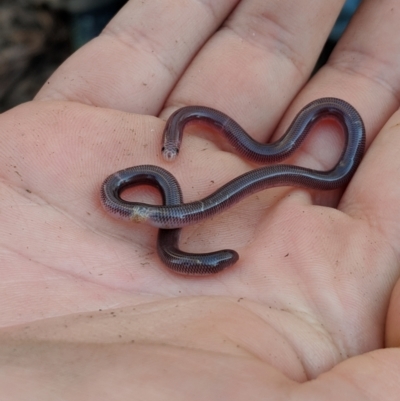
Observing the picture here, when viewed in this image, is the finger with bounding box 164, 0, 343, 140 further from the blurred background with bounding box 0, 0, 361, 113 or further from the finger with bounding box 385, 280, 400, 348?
the finger with bounding box 385, 280, 400, 348

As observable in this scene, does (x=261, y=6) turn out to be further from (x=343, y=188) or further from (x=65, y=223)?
(x=65, y=223)

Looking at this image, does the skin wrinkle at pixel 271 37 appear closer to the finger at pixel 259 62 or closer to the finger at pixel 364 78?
the finger at pixel 259 62

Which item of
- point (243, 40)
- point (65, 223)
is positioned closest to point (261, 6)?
point (243, 40)

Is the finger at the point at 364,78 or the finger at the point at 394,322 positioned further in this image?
A: the finger at the point at 364,78

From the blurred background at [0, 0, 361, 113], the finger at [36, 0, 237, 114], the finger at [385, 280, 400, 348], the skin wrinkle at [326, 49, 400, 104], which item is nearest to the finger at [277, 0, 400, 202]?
the skin wrinkle at [326, 49, 400, 104]

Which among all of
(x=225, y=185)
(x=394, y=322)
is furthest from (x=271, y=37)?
(x=394, y=322)

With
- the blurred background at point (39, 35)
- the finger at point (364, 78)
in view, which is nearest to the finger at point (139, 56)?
the finger at point (364, 78)
